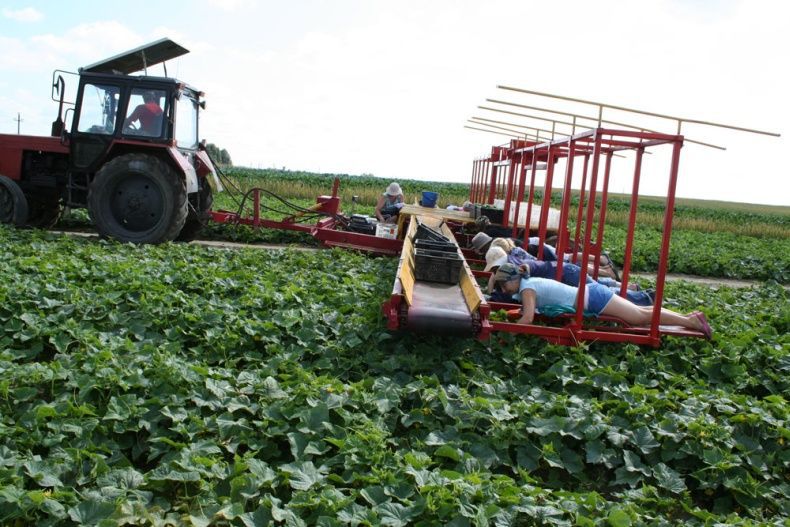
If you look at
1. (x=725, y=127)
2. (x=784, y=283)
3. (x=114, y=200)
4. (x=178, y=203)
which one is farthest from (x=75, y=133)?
(x=784, y=283)

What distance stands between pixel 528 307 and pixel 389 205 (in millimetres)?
6334

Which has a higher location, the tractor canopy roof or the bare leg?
the tractor canopy roof

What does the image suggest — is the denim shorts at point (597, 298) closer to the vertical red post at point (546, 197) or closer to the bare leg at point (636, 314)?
the bare leg at point (636, 314)

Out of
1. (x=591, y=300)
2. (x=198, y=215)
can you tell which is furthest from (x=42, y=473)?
(x=198, y=215)

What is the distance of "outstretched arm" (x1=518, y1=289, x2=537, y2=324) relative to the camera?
598cm

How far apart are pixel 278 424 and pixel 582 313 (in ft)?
10.1

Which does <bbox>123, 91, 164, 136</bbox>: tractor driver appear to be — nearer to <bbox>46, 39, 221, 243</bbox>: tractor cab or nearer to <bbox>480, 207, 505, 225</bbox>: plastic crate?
<bbox>46, 39, 221, 243</bbox>: tractor cab

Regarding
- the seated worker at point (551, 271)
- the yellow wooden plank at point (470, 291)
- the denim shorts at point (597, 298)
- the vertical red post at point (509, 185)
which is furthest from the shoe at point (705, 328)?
the vertical red post at point (509, 185)

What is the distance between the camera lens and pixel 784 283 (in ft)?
45.4

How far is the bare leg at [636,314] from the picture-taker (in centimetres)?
622

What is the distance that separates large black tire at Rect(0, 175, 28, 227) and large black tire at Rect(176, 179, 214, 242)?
2.30 metres

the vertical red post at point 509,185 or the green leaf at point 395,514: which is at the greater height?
the vertical red post at point 509,185

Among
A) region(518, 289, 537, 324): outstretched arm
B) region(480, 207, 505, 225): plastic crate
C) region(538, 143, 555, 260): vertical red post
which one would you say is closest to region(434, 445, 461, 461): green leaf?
region(518, 289, 537, 324): outstretched arm

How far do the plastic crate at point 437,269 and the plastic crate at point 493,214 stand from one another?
451 centimetres
